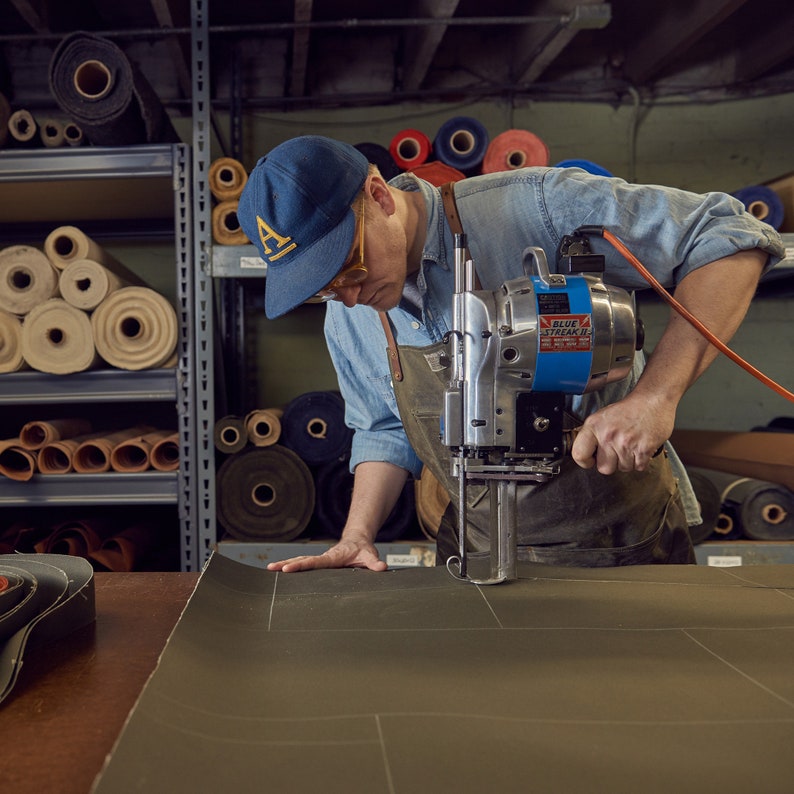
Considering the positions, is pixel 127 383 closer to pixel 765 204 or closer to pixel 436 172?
pixel 436 172

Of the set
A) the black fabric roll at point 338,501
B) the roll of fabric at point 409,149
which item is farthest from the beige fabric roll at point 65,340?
the roll of fabric at point 409,149

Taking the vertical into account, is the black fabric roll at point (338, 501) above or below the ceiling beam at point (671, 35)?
below

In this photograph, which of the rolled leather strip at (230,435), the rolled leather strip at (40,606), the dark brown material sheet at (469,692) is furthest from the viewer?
the rolled leather strip at (230,435)

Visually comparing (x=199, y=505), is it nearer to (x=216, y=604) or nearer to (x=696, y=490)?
(x=216, y=604)

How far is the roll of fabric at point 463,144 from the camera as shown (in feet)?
7.72

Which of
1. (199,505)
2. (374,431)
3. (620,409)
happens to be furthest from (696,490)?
(199,505)

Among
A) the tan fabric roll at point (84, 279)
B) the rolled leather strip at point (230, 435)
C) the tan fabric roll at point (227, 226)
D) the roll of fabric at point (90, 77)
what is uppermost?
the roll of fabric at point (90, 77)

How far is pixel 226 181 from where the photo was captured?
7.32 ft

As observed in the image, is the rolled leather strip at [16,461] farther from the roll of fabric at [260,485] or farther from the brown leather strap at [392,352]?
the brown leather strap at [392,352]

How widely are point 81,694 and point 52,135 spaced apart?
2023 millimetres

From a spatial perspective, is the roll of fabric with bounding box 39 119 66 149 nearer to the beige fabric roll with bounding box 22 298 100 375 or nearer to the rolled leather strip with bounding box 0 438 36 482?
the beige fabric roll with bounding box 22 298 100 375

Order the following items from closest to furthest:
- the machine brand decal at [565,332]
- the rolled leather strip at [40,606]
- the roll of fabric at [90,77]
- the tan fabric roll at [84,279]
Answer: the rolled leather strip at [40,606] → the machine brand decal at [565,332] → the roll of fabric at [90,77] → the tan fabric roll at [84,279]

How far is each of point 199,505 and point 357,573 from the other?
117cm

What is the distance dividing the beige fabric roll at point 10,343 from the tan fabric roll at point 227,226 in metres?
0.65
